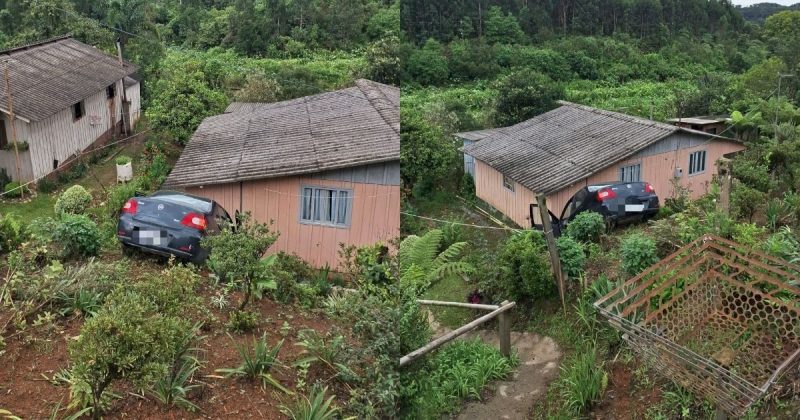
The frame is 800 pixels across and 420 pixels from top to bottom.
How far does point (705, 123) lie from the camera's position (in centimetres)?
230

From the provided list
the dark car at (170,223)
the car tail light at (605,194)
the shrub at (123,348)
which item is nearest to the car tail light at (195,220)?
the dark car at (170,223)

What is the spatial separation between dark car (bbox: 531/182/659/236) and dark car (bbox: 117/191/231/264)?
4.36 feet

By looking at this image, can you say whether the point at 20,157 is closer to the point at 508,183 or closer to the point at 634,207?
the point at 508,183

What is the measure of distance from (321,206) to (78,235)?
1.28m

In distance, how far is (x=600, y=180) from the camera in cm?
218

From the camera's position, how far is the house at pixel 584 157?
7.14 ft

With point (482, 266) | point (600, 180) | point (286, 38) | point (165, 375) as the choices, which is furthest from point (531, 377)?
point (286, 38)

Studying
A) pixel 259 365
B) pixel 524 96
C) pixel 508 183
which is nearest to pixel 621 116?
pixel 524 96

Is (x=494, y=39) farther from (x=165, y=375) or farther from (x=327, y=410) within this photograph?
(x=165, y=375)

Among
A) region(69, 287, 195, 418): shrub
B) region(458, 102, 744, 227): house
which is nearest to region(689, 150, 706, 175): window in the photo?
region(458, 102, 744, 227): house

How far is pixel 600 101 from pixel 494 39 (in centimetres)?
45

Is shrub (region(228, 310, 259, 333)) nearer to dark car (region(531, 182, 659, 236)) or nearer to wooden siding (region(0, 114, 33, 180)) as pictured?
wooden siding (region(0, 114, 33, 180))

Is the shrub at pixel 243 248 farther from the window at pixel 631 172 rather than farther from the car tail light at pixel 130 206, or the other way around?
the window at pixel 631 172

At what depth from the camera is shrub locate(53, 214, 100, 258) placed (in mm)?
2939
